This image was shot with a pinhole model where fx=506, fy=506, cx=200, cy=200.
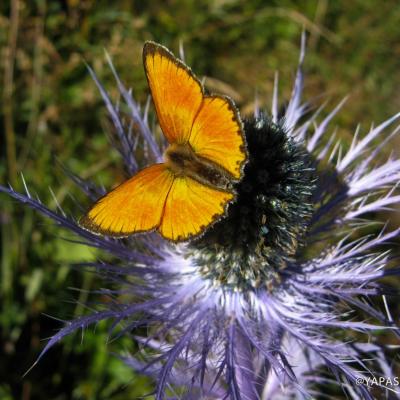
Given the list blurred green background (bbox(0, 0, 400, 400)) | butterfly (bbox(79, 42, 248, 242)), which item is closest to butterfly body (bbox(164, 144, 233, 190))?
butterfly (bbox(79, 42, 248, 242))

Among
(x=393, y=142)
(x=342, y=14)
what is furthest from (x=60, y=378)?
(x=342, y=14)

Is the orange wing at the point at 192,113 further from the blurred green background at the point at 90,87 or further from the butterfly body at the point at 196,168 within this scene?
the blurred green background at the point at 90,87

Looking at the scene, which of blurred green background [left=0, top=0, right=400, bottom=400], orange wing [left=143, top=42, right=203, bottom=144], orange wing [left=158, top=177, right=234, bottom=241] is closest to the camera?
orange wing [left=158, top=177, right=234, bottom=241]

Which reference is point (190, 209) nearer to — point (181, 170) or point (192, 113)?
point (181, 170)

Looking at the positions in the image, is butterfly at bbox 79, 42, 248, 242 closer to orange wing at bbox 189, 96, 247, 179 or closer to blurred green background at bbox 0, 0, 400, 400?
orange wing at bbox 189, 96, 247, 179

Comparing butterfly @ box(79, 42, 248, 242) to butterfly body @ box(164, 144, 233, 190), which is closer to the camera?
butterfly @ box(79, 42, 248, 242)

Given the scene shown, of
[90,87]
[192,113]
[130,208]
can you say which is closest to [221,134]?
[192,113]

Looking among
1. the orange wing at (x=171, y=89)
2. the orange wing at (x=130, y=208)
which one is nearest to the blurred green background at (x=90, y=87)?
the orange wing at (x=171, y=89)
